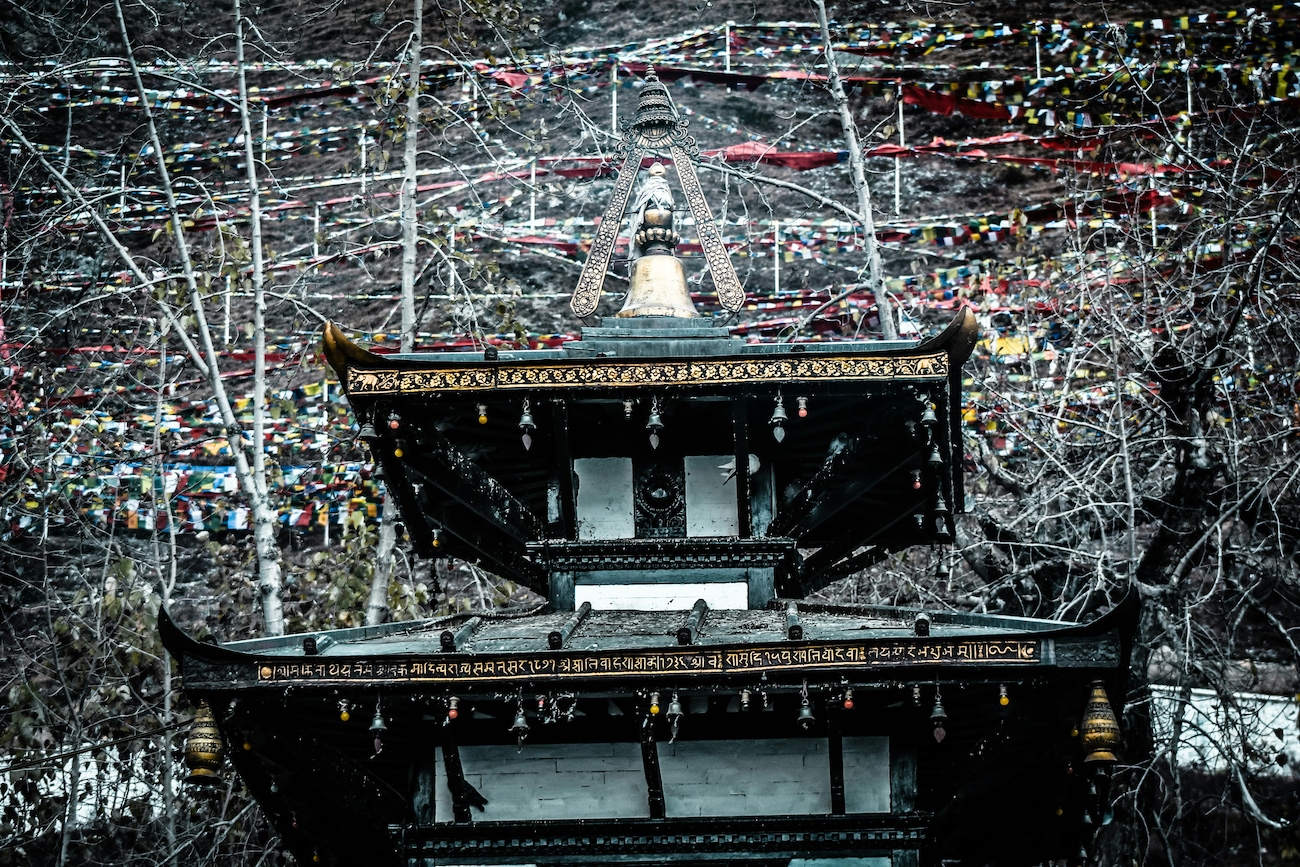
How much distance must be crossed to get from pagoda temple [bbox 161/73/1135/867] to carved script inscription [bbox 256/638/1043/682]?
1cm

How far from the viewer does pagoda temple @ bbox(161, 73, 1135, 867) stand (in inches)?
393

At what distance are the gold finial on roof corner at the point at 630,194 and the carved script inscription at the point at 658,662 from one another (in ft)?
13.1

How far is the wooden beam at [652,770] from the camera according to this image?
33.6 feet

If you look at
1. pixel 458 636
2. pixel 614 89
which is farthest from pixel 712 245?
pixel 614 89

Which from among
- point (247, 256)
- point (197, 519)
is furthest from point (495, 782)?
point (197, 519)

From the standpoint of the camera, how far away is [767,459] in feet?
41.9

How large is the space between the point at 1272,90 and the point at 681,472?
34.5 metres

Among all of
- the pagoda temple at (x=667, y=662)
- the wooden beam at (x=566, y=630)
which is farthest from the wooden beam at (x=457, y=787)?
the wooden beam at (x=566, y=630)

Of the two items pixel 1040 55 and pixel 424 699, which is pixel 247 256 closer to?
pixel 424 699

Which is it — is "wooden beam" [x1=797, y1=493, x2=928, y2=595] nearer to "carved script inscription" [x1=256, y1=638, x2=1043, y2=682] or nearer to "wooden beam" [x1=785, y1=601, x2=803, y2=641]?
"wooden beam" [x1=785, y1=601, x2=803, y2=641]

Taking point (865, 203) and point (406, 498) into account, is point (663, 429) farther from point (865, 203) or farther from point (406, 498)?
point (865, 203)

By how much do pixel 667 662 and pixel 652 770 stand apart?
98cm

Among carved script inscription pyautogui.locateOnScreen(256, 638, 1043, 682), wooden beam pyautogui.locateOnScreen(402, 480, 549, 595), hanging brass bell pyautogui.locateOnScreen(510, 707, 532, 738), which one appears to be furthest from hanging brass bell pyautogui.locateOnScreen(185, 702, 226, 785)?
wooden beam pyautogui.locateOnScreen(402, 480, 549, 595)

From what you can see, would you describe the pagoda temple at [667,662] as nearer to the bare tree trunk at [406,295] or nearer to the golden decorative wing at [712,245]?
the golden decorative wing at [712,245]
